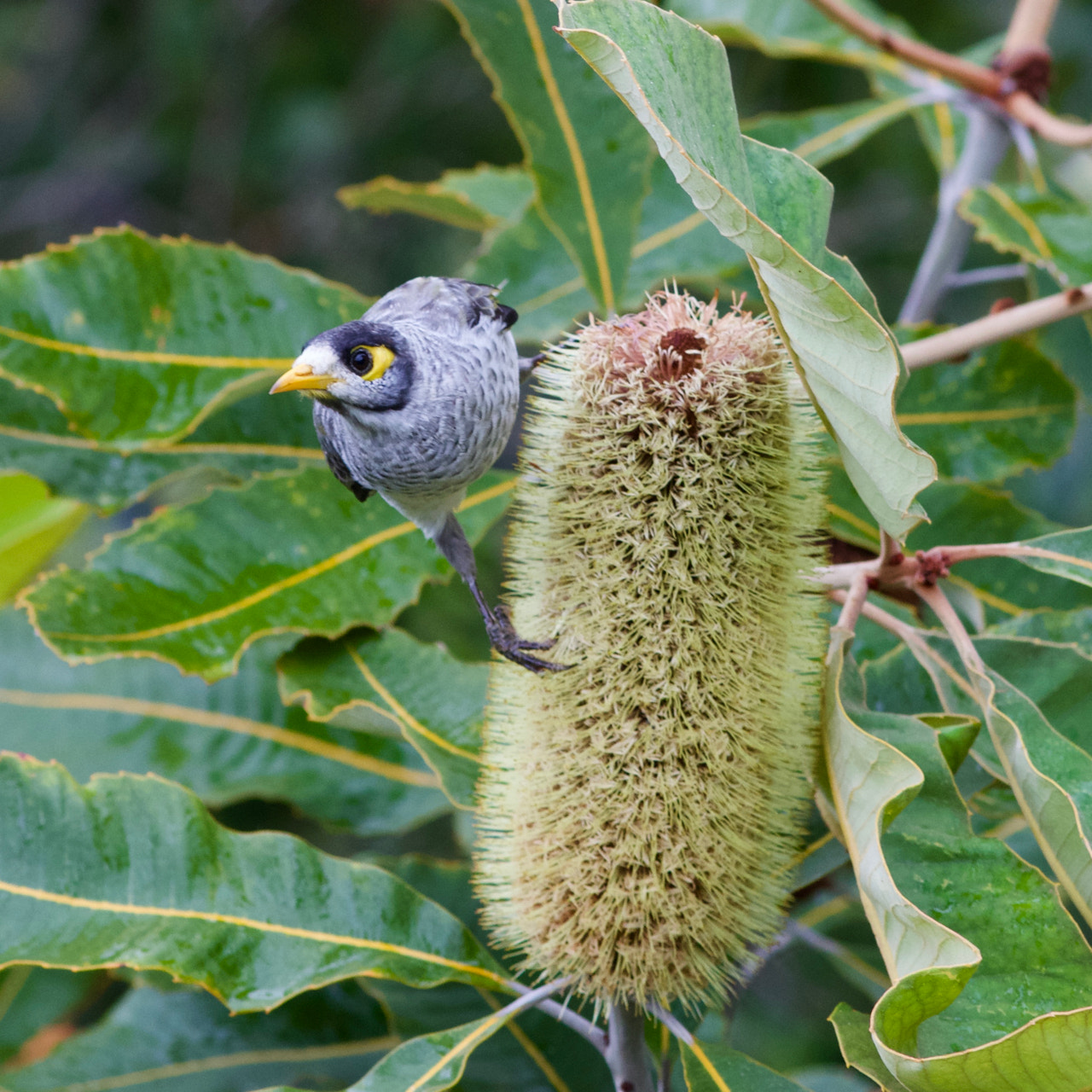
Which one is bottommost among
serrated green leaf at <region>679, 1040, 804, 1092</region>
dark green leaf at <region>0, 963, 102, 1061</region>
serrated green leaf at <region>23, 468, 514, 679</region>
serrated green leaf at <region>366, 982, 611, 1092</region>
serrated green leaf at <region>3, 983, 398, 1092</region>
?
dark green leaf at <region>0, 963, 102, 1061</region>

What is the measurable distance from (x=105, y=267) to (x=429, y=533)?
57 cm

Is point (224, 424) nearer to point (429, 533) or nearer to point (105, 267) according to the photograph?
point (105, 267)

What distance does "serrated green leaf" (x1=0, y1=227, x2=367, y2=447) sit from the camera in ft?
4.54

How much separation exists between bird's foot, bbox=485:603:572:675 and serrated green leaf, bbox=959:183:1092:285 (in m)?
0.85

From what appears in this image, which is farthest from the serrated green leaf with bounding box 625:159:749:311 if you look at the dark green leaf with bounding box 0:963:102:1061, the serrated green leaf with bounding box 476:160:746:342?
the dark green leaf with bounding box 0:963:102:1061

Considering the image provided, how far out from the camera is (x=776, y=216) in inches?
33.3

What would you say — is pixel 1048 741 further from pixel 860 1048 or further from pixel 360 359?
pixel 360 359

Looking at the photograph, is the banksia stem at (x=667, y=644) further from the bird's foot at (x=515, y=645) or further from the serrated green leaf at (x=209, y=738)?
the serrated green leaf at (x=209, y=738)

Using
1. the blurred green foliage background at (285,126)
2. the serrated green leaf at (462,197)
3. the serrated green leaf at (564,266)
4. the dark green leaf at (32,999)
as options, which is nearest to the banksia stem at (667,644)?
the serrated green leaf at (564,266)

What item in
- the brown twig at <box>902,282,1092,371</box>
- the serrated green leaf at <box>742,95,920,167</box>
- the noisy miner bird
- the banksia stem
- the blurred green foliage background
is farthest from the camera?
the blurred green foliage background

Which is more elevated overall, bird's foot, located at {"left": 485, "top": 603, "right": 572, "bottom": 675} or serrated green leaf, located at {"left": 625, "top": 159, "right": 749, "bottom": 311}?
serrated green leaf, located at {"left": 625, "top": 159, "right": 749, "bottom": 311}

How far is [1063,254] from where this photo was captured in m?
1.49

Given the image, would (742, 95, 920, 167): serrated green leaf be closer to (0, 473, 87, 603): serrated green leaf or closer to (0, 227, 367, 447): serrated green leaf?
(0, 227, 367, 447): serrated green leaf

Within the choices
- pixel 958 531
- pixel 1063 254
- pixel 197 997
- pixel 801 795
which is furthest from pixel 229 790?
pixel 1063 254
